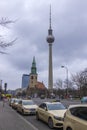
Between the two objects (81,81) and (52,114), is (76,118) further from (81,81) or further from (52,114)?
(81,81)

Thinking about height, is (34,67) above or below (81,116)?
above

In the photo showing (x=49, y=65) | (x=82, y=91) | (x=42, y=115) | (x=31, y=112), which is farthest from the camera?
(x=49, y=65)

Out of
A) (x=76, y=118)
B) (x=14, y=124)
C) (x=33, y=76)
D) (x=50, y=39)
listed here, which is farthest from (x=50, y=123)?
(x=33, y=76)

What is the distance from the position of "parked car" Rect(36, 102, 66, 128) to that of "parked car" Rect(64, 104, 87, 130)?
5525 mm

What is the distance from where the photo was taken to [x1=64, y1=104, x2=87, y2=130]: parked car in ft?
38.8

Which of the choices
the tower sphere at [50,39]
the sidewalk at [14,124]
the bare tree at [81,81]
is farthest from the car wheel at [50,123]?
the tower sphere at [50,39]

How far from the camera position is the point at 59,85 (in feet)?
467

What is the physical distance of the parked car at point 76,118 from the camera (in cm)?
1183

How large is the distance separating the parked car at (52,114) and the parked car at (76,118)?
18.1 feet

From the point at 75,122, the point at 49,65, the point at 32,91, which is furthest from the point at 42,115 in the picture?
the point at 32,91

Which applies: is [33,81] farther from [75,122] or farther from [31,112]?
[75,122]

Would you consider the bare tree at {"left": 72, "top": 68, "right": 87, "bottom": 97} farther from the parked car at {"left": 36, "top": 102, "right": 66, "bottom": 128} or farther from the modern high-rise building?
the parked car at {"left": 36, "top": 102, "right": 66, "bottom": 128}

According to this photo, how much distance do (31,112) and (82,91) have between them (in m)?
77.4

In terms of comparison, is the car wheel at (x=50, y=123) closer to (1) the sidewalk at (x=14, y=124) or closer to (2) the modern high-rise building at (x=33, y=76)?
(1) the sidewalk at (x=14, y=124)
